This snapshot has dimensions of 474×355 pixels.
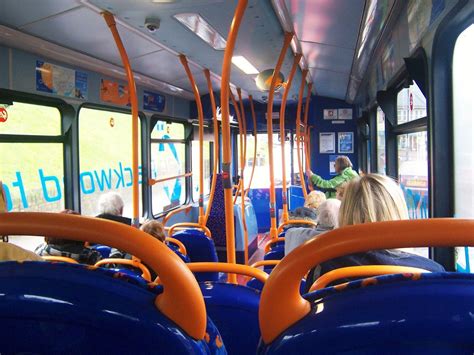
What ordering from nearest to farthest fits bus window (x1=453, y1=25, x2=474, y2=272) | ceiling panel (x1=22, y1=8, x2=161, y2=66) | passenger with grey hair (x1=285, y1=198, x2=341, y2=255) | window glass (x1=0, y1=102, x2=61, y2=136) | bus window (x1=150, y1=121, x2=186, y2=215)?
bus window (x1=453, y1=25, x2=474, y2=272), passenger with grey hair (x1=285, y1=198, x2=341, y2=255), ceiling panel (x1=22, y1=8, x2=161, y2=66), window glass (x1=0, y1=102, x2=61, y2=136), bus window (x1=150, y1=121, x2=186, y2=215)

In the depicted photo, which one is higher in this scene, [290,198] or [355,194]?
[355,194]

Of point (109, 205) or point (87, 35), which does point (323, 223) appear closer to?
point (109, 205)

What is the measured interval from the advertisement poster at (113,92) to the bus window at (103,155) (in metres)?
0.14

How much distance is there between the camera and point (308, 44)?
362 centimetres

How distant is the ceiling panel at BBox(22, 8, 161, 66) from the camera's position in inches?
110

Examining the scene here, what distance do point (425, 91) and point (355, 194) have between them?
0.89m

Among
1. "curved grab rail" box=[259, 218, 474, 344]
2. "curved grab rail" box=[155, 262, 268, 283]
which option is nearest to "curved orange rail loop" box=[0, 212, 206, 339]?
"curved grab rail" box=[259, 218, 474, 344]

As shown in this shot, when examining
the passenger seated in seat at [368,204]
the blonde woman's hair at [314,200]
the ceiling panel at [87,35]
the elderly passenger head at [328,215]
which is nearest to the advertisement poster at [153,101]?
the ceiling panel at [87,35]

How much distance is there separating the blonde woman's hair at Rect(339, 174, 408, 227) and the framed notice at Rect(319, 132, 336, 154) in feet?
20.3

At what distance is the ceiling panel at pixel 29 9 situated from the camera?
2.46 meters

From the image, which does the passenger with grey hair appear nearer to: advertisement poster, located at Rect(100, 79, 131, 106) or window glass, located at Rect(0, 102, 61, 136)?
window glass, located at Rect(0, 102, 61, 136)

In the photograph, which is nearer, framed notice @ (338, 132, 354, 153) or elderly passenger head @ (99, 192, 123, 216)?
elderly passenger head @ (99, 192, 123, 216)

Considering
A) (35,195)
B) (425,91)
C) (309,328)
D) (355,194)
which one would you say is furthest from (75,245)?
(309,328)

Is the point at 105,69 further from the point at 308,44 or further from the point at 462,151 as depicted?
the point at 462,151
